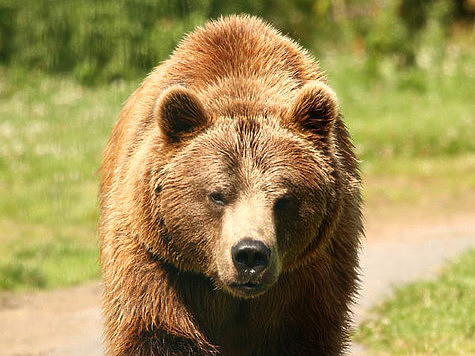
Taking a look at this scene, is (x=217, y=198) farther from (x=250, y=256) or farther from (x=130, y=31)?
(x=130, y=31)

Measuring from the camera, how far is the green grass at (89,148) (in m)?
9.52

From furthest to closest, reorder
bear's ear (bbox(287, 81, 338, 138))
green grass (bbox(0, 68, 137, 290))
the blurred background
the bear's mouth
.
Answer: the blurred background, green grass (bbox(0, 68, 137, 290)), bear's ear (bbox(287, 81, 338, 138)), the bear's mouth

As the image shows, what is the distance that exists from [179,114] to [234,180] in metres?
0.41

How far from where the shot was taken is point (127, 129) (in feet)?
15.6

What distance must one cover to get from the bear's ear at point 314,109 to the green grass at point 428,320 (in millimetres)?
2321

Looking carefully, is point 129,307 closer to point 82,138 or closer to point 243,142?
point 243,142

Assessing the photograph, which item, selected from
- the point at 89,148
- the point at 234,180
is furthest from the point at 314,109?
the point at 89,148

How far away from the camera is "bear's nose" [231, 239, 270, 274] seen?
366 centimetres

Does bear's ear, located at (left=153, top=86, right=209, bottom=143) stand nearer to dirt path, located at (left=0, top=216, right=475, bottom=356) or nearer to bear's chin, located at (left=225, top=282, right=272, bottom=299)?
bear's chin, located at (left=225, top=282, right=272, bottom=299)

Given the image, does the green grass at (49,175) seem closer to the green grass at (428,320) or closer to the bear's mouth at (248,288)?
the green grass at (428,320)

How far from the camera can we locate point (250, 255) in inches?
145

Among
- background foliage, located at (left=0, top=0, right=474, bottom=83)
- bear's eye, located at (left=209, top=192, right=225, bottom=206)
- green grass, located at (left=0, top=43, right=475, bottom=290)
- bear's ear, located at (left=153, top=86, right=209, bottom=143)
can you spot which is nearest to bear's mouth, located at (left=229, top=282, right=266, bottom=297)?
bear's eye, located at (left=209, top=192, right=225, bottom=206)

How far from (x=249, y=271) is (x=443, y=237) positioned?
6559 mm

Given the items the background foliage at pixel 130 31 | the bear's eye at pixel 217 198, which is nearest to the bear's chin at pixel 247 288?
the bear's eye at pixel 217 198
